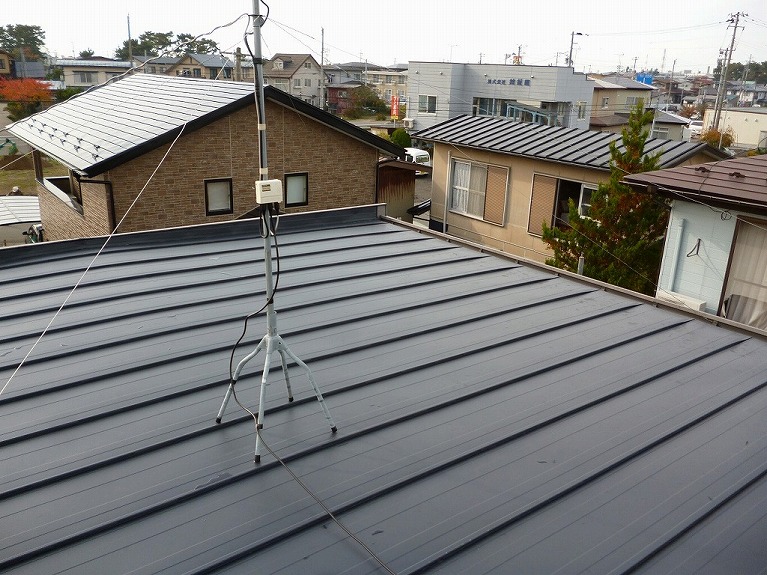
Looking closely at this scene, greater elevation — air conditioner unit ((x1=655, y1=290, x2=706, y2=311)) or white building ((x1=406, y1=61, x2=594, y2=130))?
white building ((x1=406, y1=61, x2=594, y2=130))

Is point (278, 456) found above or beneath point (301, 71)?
beneath

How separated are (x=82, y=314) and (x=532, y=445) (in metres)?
4.43

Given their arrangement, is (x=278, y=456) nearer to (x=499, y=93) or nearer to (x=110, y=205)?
(x=110, y=205)

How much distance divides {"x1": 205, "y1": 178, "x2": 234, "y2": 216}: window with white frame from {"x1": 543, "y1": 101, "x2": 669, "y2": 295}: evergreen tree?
25.0 feet

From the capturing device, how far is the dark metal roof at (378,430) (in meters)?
3.44

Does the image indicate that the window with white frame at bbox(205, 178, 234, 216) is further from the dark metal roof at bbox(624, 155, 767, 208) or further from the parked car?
the parked car

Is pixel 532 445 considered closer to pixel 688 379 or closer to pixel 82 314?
pixel 688 379

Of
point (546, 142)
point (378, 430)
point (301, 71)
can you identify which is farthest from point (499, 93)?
point (378, 430)

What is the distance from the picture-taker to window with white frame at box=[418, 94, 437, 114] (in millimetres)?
44500

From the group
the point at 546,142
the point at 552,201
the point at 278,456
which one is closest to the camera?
the point at 278,456

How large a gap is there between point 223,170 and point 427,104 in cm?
3283

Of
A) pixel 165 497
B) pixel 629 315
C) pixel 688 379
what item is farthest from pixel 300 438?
pixel 629 315

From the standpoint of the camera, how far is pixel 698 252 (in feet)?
33.6

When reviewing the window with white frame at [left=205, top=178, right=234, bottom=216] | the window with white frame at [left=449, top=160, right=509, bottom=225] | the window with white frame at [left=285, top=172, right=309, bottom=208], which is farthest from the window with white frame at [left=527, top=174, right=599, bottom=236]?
the window with white frame at [left=205, top=178, right=234, bottom=216]
